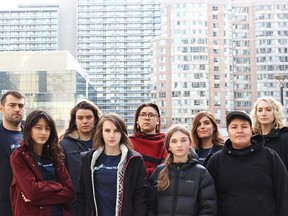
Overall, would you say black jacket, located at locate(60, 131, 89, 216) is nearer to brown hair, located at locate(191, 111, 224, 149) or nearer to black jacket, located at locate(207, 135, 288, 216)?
brown hair, located at locate(191, 111, 224, 149)

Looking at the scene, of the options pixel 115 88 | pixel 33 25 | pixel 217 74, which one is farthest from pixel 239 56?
pixel 33 25

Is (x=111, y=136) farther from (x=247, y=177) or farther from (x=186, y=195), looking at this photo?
(x=247, y=177)

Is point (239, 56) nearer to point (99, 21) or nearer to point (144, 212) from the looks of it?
point (99, 21)

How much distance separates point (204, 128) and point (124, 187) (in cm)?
160

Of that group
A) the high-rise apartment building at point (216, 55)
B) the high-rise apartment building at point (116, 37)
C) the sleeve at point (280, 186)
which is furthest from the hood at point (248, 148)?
the high-rise apartment building at point (116, 37)

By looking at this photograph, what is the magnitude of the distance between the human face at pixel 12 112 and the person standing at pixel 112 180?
1041 millimetres

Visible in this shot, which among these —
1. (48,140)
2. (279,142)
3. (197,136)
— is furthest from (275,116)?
(48,140)

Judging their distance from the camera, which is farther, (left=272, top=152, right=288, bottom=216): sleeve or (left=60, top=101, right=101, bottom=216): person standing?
(left=60, top=101, right=101, bottom=216): person standing

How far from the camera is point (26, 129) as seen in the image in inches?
143

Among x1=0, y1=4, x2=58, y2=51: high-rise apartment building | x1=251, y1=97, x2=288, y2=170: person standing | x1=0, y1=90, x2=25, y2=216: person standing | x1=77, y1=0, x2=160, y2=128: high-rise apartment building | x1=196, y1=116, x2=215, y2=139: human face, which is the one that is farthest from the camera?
x1=0, y1=4, x2=58, y2=51: high-rise apartment building

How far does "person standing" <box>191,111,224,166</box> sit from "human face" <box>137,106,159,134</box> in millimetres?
620

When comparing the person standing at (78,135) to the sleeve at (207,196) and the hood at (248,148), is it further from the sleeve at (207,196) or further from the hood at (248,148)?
the hood at (248,148)

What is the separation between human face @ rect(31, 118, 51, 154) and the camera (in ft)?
11.9

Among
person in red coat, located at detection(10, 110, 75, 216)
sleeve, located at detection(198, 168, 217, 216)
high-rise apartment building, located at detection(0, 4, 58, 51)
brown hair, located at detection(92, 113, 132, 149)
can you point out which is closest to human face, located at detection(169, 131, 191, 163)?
sleeve, located at detection(198, 168, 217, 216)
